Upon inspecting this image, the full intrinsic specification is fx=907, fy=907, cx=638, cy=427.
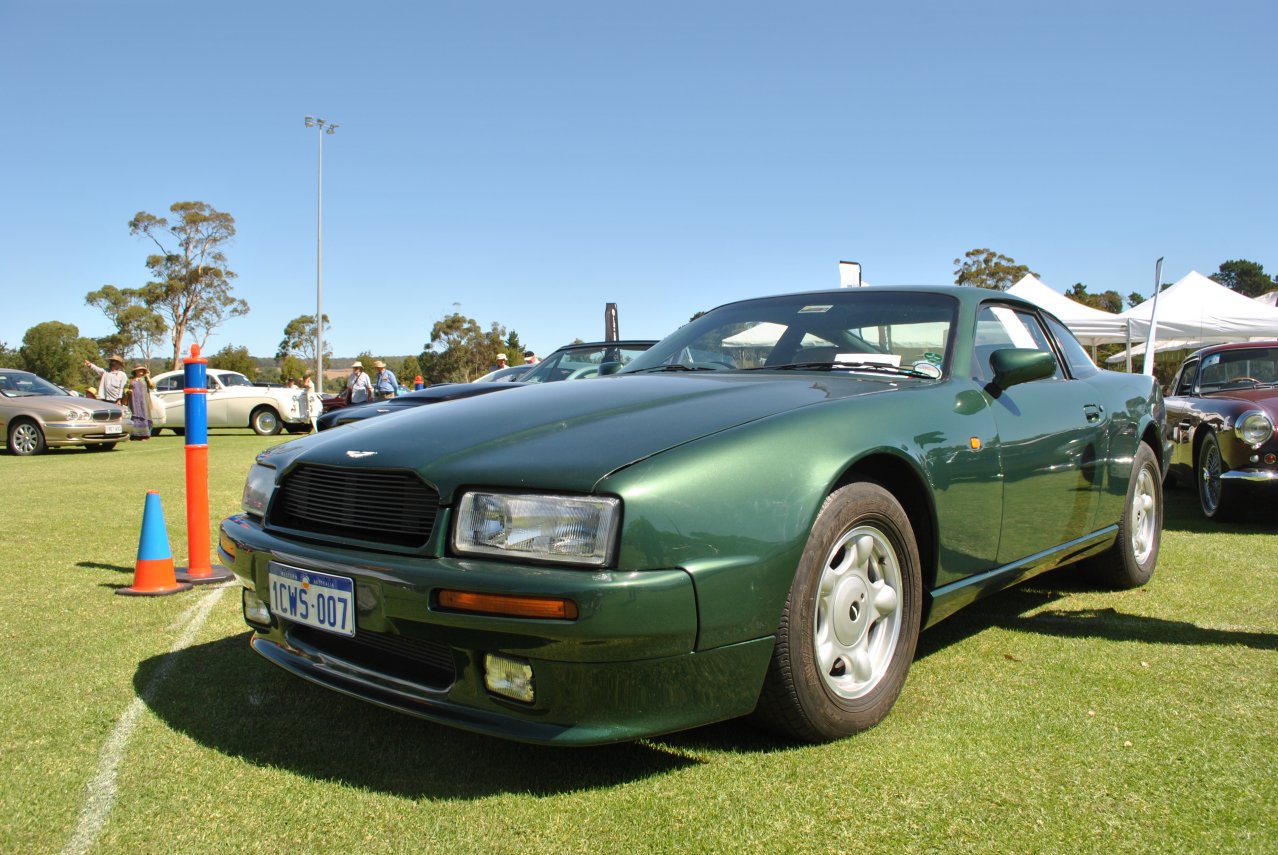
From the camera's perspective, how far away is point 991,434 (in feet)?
9.70

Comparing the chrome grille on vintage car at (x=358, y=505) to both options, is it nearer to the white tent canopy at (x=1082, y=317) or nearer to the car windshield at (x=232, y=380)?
the white tent canopy at (x=1082, y=317)

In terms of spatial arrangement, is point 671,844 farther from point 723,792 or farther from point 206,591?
point 206,591

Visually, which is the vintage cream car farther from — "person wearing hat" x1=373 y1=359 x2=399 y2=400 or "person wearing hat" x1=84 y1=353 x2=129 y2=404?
"person wearing hat" x1=373 y1=359 x2=399 y2=400

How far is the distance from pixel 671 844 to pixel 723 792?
0.26 metres

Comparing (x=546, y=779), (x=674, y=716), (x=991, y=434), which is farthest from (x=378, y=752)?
(x=991, y=434)

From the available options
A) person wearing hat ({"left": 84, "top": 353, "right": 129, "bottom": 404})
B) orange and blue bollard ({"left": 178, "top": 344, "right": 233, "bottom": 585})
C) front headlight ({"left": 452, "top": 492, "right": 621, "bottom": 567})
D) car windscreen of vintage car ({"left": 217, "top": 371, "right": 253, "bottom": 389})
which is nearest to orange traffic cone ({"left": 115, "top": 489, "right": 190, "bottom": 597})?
orange and blue bollard ({"left": 178, "top": 344, "right": 233, "bottom": 585})

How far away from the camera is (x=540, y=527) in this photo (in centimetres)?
201

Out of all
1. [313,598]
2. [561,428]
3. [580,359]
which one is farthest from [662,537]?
[580,359]

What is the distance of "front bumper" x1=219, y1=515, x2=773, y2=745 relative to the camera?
192 cm

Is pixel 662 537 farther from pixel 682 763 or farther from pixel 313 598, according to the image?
pixel 313 598

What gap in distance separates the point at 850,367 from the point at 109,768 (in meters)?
2.49

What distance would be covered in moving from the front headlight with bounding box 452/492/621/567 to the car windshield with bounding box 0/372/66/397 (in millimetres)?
15530

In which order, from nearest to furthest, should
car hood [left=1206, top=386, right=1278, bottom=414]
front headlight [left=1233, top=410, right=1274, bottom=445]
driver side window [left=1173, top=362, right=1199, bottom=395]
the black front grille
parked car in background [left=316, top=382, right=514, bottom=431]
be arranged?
the black front grille, front headlight [left=1233, top=410, right=1274, bottom=445], car hood [left=1206, top=386, right=1278, bottom=414], driver side window [left=1173, top=362, right=1199, bottom=395], parked car in background [left=316, top=382, right=514, bottom=431]

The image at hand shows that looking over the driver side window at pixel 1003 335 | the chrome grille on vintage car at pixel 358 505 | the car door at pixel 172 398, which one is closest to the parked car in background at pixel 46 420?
the car door at pixel 172 398
